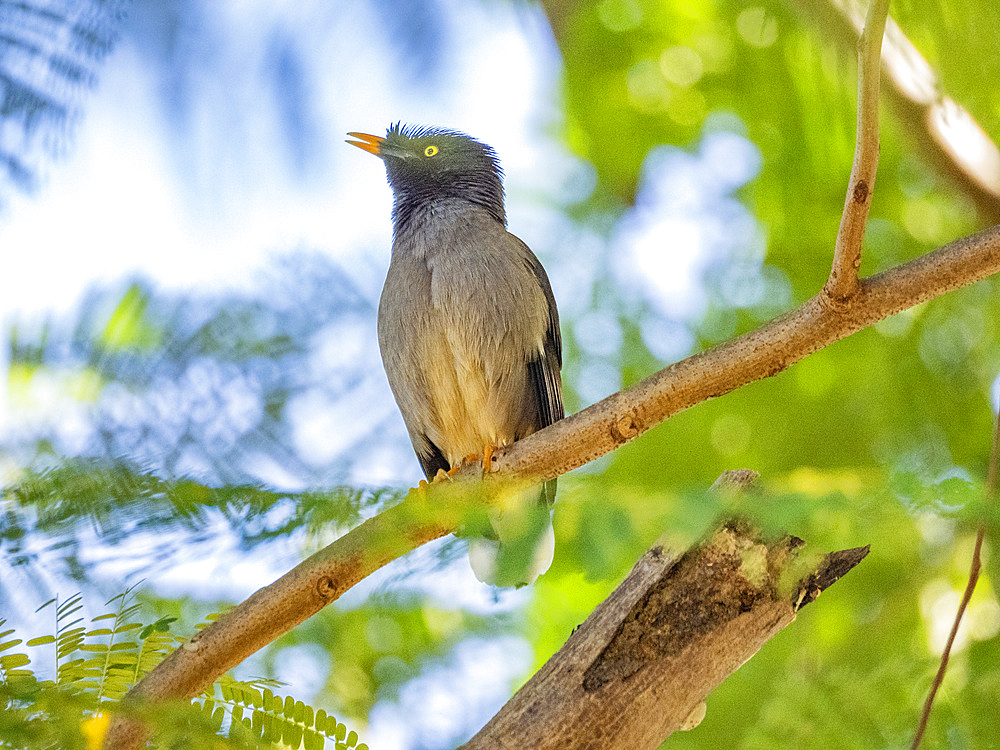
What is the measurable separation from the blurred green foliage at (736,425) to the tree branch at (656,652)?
0.90 feet

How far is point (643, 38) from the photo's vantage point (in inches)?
191

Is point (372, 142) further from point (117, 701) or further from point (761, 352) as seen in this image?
point (117, 701)

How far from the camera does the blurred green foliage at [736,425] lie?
136 cm

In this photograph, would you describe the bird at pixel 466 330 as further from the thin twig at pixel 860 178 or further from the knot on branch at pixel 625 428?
the thin twig at pixel 860 178

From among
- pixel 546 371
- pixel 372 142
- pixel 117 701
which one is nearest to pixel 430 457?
pixel 546 371

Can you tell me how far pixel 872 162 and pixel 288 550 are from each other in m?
1.96

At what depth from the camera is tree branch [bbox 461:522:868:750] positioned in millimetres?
2947

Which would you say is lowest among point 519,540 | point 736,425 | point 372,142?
point 519,540

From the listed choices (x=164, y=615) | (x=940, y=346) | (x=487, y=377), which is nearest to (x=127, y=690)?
(x=164, y=615)

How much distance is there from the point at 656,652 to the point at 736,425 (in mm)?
A: 2676

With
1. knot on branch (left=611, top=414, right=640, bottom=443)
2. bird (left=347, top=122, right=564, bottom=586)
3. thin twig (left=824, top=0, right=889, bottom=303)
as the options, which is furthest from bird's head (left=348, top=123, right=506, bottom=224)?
thin twig (left=824, top=0, right=889, bottom=303)

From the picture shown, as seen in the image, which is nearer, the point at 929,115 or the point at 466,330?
the point at 929,115

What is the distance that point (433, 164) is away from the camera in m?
5.86

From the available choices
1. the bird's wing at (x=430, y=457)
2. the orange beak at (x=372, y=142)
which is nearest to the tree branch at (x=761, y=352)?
the bird's wing at (x=430, y=457)
